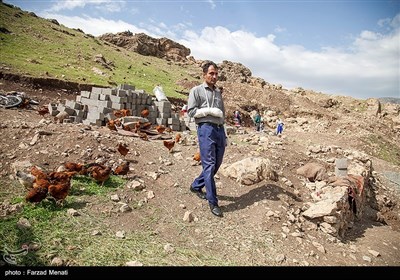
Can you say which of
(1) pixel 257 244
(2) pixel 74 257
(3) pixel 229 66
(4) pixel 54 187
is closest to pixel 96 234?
(2) pixel 74 257

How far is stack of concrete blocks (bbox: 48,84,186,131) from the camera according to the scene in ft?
31.3

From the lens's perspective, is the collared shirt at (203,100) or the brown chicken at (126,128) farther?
the brown chicken at (126,128)

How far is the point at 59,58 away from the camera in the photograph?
2111cm

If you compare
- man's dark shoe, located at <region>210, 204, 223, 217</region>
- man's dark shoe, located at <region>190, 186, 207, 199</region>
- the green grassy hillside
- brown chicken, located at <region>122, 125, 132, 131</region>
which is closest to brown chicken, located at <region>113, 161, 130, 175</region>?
man's dark shoe, located at <region>190, 186, 207, 199</region>

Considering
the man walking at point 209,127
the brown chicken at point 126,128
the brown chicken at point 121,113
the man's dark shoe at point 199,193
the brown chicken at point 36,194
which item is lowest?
the brown chicken at point 36,194

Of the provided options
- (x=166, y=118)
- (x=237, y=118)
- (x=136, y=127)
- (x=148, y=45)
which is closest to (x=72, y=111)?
(x=136, y=127)

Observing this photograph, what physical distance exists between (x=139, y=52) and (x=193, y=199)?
127 feet

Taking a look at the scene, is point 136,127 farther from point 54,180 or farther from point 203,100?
point 54,180

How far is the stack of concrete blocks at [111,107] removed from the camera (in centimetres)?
955

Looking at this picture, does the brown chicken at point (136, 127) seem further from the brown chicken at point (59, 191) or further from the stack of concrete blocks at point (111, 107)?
the brown chicken at point (59, 191)

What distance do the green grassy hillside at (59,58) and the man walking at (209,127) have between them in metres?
14.0

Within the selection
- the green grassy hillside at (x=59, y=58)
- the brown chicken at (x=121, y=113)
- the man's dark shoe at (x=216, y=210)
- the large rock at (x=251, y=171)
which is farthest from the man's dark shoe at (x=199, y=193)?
the green grassy hillside at (x=59, y=58)

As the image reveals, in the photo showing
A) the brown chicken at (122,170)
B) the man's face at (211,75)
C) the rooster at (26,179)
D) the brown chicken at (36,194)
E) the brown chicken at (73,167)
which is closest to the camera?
the brown chicken at (36,194)

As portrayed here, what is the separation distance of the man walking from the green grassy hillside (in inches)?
550
